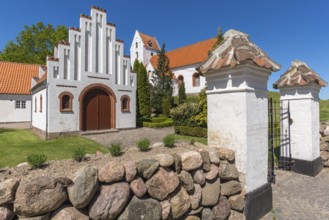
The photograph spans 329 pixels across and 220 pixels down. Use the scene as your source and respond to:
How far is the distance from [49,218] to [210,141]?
310 cm

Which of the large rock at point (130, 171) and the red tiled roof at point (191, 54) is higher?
the red tiled roof at point (191, 54)

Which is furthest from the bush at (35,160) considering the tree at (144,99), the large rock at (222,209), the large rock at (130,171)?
the tree at (144,99)

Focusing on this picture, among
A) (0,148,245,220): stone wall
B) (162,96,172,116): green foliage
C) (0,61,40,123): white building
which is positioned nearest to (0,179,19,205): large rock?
(0,148,245,220): stone wall

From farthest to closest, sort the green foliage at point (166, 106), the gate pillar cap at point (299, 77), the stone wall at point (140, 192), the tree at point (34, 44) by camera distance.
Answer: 1. the tree at point (34, 44)
2. the green foliage at point (166, 106)
3. the gate pillar cap at point (299, 77)
4. the stone wall at point (140, 192)

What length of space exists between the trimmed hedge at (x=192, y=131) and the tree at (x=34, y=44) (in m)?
29.2

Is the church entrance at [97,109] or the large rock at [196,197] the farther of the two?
the church entrance at [97,109]

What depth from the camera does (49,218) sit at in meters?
2.27

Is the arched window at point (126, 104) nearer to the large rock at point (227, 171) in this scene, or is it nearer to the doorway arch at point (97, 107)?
the doorway arch at point (97, 107)

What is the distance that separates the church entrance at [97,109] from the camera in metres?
13.8

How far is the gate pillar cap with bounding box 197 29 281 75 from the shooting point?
3.65 meters

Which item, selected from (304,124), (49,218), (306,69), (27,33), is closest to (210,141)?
(49,218)

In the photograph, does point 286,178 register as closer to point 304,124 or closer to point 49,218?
point 304,124

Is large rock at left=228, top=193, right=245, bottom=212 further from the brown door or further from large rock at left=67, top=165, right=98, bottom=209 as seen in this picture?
the brown door

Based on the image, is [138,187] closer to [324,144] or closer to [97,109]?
[324,144]
